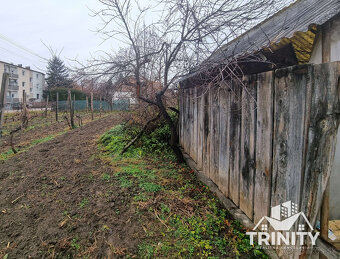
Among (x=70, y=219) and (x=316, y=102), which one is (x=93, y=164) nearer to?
(x=70, y=219)

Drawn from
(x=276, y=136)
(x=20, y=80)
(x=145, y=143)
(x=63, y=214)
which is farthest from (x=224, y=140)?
(x=20, y=80)

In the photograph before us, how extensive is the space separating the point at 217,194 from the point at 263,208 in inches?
38.6

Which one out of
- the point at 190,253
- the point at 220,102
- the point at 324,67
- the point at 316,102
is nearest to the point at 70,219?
the point at 190,253

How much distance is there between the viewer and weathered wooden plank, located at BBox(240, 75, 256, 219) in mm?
1946

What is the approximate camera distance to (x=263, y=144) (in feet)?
5.82

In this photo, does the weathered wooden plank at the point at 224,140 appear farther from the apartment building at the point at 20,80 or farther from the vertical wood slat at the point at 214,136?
the apartment building at the point at 20,80

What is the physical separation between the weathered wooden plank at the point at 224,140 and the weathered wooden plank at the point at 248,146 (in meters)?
0.36

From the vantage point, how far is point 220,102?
2680 mm

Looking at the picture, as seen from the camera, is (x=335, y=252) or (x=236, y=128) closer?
(x=335, y=252)

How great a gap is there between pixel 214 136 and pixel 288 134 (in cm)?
144

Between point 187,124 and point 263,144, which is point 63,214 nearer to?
point 263,144

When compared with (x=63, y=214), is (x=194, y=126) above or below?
above

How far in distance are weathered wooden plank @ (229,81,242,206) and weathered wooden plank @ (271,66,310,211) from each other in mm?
588

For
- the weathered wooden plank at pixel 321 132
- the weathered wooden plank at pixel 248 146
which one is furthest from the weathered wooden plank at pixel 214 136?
the weathered wooden plank at pixel 321 132
